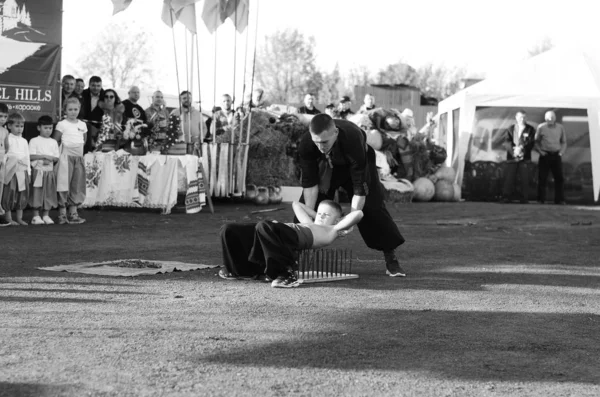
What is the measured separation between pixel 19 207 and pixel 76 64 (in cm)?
4011

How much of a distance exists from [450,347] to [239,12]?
1309 cm

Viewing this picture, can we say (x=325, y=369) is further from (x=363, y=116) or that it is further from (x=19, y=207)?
(x=363, y=116)

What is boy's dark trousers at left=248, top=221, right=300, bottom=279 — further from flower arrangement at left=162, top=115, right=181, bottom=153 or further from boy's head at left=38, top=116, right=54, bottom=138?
flower arrangement at left=162, top=115, right=181, bottom=153

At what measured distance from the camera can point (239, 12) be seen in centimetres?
1795

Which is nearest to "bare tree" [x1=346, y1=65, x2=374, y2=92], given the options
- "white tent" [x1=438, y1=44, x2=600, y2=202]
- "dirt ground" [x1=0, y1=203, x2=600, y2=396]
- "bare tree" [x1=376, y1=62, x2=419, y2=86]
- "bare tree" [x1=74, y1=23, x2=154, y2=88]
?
"bare tree" [x1=376, y1=62, x2=419, y2=86]

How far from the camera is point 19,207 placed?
45.5ft

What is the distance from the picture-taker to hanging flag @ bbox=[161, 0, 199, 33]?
17.0 m

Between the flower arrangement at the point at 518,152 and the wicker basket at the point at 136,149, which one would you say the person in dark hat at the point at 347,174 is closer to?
the wicker basket at the point at 136,149

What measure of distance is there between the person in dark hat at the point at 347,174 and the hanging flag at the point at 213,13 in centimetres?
956

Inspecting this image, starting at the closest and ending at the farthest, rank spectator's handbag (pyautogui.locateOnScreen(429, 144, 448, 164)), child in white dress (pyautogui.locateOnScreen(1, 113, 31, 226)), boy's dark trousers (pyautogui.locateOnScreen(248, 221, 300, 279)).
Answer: boy's dark trousers (pyautogui.locateOnScreen(248, 221, 300, 279)) → child in white dress (pyautogui.locateOnScreen(1, 113, 31, 226)) → spectator's handbag (pyautogui.locateOnScreen(429, 144, 448, 164))

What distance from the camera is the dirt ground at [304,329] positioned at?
4.70 metres

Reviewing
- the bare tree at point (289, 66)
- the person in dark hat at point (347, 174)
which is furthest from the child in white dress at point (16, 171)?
the bare tree at point (289, 66)

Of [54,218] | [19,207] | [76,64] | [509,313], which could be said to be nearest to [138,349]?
[509,313]

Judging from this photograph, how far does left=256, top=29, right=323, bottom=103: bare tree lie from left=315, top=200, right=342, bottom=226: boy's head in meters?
57.1
